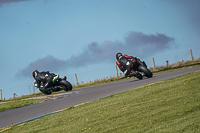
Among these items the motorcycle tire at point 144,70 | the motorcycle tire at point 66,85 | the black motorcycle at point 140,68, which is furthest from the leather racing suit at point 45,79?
the motorcycle tire at point 144,70

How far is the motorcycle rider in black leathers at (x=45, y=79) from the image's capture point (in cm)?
1983

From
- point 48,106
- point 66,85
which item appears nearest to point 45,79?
point 66,85

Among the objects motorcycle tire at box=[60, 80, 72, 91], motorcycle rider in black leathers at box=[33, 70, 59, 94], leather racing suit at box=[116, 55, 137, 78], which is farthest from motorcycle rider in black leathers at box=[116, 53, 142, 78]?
motorcycle rider in black leathers at box=[33, 70, 59, 94]

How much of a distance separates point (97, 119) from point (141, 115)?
1.20m

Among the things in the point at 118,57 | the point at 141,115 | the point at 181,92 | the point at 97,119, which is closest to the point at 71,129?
the point at 97,119

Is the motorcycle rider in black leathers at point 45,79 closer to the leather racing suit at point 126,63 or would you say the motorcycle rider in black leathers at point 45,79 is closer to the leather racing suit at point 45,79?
the leather racing suit at point 45,79

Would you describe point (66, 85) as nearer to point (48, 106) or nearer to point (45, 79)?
point (45, 79)

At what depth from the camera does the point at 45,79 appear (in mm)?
20062

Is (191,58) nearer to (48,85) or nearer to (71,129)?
(48,85)

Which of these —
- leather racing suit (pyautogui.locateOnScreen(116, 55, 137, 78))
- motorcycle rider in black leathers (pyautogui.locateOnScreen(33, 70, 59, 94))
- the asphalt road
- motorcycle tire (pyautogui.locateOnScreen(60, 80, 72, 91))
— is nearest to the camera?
the asphalt road

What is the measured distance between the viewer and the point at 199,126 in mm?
5305

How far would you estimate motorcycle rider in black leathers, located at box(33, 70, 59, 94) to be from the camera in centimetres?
1983

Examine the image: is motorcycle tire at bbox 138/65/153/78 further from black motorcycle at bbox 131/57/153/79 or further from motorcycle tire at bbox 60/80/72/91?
motorcycle tire at bbox 60/80/72/91

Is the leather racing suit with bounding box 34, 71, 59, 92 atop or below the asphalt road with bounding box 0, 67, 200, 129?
atop
